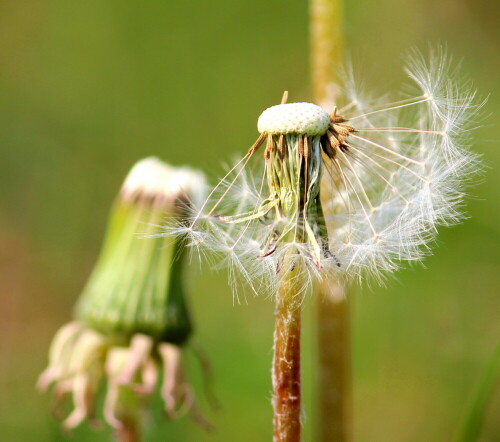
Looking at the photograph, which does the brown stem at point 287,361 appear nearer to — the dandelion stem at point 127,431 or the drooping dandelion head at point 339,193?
the drooping dandelion head at point 339,193

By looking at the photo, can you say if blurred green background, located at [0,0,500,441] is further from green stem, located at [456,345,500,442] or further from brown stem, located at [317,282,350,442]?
green stem, located at [456,345,500,442]

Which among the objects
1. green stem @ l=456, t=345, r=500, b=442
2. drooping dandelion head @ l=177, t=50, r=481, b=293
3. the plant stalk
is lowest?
the plant stalk

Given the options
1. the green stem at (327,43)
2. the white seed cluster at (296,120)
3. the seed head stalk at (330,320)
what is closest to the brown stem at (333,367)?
the seed head stalk at (330,320)

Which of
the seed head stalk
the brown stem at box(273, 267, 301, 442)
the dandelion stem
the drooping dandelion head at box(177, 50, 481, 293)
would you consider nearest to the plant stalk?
the dandelion stem

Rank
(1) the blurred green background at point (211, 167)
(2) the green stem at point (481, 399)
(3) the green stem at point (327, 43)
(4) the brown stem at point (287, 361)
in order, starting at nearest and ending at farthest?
(4) the brown stem at point (287, 361)
(2) the green stem at point (481, 399)
(3) the green stem at point (327, 43)
(1) the blurred green background at point (211, 167)

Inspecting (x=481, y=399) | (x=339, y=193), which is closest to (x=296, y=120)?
(x=339, y=193)

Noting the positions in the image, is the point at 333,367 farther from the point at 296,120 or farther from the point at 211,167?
the point at 211,167

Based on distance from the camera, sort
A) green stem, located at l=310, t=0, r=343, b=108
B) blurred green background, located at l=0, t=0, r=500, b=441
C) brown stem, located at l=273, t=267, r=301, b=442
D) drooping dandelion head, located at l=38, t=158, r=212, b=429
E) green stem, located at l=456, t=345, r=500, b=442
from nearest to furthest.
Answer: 1. brown stem, located at l=273, t=267, r=301, b=442
2. green stem, located at l=456, t=345, r=500, b=442
3. drooping dandelion head, located at l=38, t=158, r=212, b=429
4. green stem, located at l=310, t=0, r=343, b=108
5. blurred green background, located at l=0, t=0, r=500, b=441
